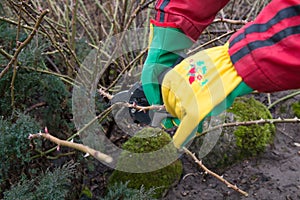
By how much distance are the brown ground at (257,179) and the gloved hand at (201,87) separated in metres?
1.06

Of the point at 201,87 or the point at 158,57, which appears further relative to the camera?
the point at 158,57

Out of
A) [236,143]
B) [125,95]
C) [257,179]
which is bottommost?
[257,179]

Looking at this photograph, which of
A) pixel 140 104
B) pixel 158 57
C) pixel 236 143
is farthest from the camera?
pixel 236 143

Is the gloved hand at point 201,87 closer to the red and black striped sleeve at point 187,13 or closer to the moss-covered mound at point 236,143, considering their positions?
the red and black striped sleeve at point 187,13

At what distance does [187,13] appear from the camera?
1.21 meters

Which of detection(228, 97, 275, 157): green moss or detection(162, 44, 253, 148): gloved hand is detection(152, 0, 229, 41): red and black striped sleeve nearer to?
detection(162, 44, 253, 148): gloved hand

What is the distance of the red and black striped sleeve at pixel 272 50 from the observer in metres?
0.96

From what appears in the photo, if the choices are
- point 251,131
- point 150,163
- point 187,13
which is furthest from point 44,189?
point 251,131

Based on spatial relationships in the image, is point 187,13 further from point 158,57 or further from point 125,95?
point 125,95

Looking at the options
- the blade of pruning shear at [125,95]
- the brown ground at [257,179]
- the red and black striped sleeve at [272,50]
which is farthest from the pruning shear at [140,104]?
the brown ground at [257,179]

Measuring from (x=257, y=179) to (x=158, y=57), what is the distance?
43.7 inches

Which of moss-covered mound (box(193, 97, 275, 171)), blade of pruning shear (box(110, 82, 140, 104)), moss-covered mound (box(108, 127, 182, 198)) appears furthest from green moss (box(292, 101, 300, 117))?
blade of pruning shear (box(110, 82, 140, 104))

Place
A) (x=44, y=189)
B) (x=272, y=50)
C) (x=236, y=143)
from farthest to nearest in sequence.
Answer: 1. (x=236, y=143)
2. (x=44, y=189)
3. (x=272, y=50)

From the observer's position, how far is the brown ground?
6.63 feet
